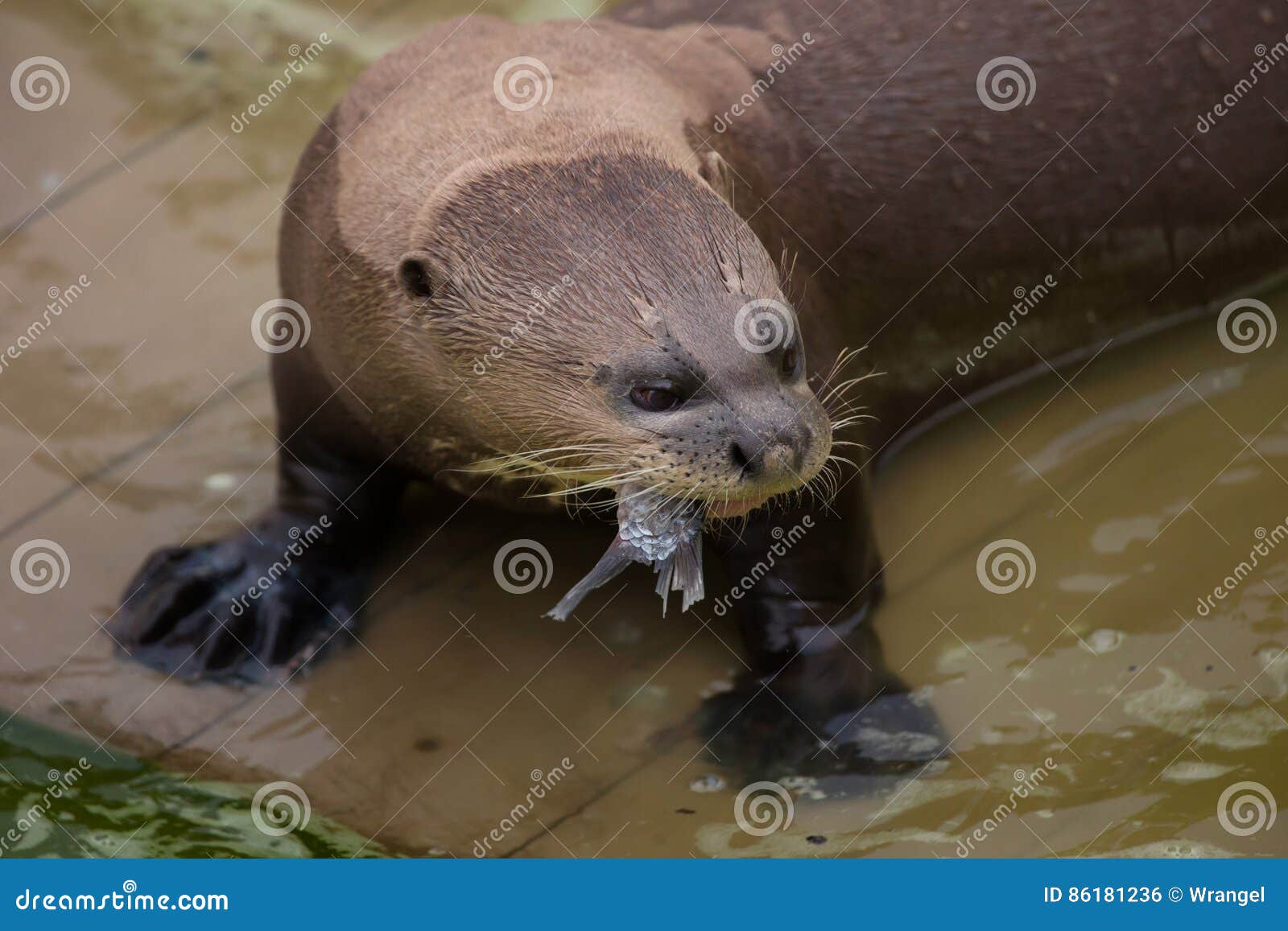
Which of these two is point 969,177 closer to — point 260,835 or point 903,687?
point 903,687

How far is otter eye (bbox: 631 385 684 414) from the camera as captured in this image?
2.90 metres

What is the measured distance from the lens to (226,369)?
4652 millimetres

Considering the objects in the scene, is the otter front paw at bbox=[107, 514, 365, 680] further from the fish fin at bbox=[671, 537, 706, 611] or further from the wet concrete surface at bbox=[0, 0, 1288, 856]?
the fish fin at bbox=[671, 537, 706, 611]

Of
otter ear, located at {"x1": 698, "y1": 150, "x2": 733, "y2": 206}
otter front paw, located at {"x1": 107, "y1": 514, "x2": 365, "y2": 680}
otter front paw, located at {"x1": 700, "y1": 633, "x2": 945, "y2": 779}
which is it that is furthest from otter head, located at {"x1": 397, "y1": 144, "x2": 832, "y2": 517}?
otter front paw, located at {"x1": 107, "y1": 514, "x2": 365, "y2": 680}

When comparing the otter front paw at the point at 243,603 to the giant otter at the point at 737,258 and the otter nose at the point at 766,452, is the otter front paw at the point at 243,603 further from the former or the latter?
the otter nose at the point at 766,452

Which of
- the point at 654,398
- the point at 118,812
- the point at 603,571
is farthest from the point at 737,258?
the point at 118,812

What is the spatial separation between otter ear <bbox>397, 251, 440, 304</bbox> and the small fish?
591 mm

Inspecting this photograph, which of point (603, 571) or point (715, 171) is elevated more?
point (715, 171)

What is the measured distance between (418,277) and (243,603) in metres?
1.21

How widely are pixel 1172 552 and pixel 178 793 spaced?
2.60 meters

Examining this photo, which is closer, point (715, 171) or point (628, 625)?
point (715, 171)

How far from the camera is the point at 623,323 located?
2.93 metres

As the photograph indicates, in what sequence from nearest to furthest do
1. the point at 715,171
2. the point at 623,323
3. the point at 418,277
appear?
the point at 623,323, the point at 418,277, the point at 715,171

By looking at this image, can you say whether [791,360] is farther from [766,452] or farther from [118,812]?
[118,812]
